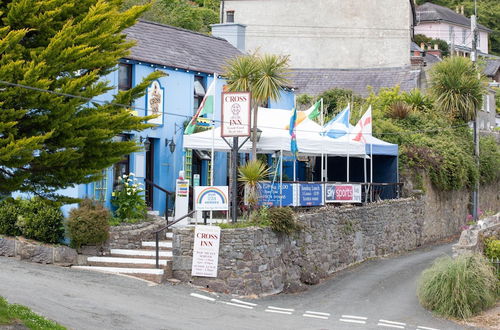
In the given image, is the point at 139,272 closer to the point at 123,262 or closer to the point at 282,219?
the point at 123,262

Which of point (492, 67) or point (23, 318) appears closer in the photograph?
point (23, 318)

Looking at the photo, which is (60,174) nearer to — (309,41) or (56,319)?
(56,319)

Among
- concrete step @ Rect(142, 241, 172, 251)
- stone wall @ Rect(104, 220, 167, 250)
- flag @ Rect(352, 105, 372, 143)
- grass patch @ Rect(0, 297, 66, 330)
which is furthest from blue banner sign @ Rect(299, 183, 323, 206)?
grass patch @ Rect(0, 297, 66, 330)

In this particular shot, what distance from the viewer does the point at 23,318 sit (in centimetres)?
1451

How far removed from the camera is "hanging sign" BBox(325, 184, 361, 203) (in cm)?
2575

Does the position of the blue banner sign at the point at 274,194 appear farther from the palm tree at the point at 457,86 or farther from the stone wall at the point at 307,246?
the palm tree at the point at 457,86

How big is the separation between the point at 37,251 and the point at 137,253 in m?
2.51

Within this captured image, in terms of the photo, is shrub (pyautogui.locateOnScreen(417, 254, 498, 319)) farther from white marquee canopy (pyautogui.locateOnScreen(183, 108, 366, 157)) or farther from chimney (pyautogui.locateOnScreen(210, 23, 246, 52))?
chimney (pyautogui.locateOnScreen(210, 23, 246, 52))

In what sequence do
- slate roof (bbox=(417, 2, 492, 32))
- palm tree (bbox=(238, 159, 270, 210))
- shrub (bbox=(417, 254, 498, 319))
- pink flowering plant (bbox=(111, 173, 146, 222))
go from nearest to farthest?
shrub (bbox=(417, 254, 498, 319))
palm tree (bbox=(238, 159, 270, 210))
pink flowering plant (bbox=(111, 173, 146, 222))
slate roof (bbox=(417, 2, 492, 32))

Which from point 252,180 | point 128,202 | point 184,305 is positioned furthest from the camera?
point 128,202

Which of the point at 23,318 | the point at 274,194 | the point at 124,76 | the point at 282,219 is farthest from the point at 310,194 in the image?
the point at 23,318

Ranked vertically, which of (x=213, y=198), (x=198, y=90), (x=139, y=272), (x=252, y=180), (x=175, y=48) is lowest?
(x=139, y=272)

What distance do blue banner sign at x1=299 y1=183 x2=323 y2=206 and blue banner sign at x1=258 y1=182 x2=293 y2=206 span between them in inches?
29.2

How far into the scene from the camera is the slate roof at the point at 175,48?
26109 millimetres
